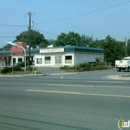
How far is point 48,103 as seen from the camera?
9867 mm

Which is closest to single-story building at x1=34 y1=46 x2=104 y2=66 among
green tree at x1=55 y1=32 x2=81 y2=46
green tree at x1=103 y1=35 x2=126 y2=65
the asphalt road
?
green tree at x1=103 y1=35 x2=126 y2=65

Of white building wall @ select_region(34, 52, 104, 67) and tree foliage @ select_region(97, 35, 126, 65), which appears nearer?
white building wall @ select_region(34, 52, 104, 67)

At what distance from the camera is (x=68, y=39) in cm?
9962

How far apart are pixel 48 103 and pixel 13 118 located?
2393 mm

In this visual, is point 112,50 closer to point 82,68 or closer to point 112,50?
point 112,50

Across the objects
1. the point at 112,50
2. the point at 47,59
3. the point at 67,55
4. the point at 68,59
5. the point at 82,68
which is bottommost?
the point at 82,68

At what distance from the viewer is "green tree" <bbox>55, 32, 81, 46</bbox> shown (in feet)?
324

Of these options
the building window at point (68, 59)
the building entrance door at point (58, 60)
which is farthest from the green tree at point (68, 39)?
the building window at point (68, 59)

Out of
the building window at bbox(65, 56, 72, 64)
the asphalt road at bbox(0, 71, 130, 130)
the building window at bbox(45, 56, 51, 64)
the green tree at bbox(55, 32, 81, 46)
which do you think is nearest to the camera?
the asphalt road at bbox(0, 71, 130, 130)

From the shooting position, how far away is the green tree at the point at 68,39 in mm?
98856

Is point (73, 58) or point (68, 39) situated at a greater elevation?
point (68, 39)

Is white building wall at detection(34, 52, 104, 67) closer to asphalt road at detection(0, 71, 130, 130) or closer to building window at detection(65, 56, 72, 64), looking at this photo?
building window at detection(65, 56, 72, 64)

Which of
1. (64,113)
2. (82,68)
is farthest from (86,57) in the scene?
(64,113)

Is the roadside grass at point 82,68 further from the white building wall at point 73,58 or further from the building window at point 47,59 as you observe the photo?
the building window at point 47,59
